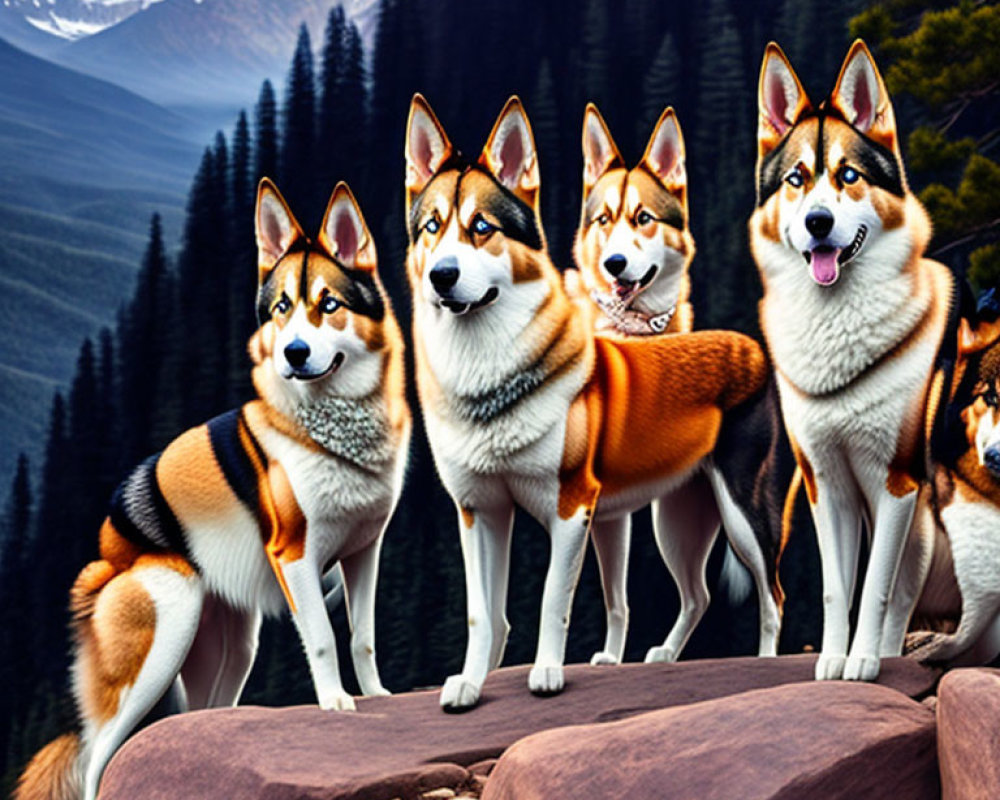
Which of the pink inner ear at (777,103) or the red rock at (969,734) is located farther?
the pink inner ear at (777,103)

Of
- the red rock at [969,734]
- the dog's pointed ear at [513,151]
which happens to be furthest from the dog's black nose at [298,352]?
the red rock at [969,734]

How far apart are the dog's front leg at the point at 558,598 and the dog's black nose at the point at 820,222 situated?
1640 mm

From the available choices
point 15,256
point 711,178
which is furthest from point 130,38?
point 711,178

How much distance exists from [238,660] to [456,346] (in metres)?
2.24

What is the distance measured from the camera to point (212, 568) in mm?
7281

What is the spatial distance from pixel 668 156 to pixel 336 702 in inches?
131

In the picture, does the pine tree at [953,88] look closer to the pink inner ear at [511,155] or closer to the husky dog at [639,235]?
the husky dog at [639,235]

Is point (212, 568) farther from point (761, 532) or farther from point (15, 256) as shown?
point (15, 256)

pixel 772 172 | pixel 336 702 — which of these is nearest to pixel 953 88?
pixel 772 172

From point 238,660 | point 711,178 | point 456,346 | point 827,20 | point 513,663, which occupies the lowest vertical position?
point 513,663

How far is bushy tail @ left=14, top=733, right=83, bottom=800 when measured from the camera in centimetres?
730

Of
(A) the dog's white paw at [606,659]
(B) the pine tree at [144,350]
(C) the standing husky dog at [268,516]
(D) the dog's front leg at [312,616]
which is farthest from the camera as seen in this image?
(B) the pine tree at [144,350]

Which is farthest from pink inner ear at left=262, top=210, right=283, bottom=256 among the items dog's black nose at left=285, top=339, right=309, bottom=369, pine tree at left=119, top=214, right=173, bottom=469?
pine tree at left=119, top=214, right=173, bottom=469

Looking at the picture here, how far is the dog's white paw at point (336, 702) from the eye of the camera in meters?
6.69
